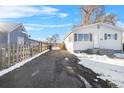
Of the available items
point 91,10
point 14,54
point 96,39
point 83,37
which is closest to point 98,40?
point 96,39

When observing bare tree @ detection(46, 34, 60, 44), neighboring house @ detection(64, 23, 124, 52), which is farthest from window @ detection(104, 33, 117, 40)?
bare tree @ detection(46, 34, 60, 44)

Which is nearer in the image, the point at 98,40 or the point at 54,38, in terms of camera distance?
the point at 54,38

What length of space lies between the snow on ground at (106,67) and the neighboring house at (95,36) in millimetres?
2369

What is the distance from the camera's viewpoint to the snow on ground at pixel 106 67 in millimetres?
7915

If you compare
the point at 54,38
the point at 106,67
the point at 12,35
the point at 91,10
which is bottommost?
the point at 106,67

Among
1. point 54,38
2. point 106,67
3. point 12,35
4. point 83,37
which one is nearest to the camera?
point 106,67

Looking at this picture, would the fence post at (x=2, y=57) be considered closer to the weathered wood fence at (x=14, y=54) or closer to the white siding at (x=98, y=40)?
the weathered wood fence at (x=14, y=54)

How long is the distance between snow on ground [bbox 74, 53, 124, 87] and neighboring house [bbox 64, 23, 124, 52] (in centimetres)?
237

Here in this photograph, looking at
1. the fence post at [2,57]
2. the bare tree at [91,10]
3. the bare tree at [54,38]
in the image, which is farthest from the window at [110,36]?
the fence post at [2,57]

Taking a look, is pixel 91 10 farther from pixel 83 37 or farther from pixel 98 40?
pixel 83 37

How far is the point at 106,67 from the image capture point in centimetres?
904

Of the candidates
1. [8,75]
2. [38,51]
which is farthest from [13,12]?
[38,51]

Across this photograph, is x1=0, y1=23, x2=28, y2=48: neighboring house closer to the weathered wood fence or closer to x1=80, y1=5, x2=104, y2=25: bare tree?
the weathered wood fence

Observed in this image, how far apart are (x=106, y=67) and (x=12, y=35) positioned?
4.35 m
